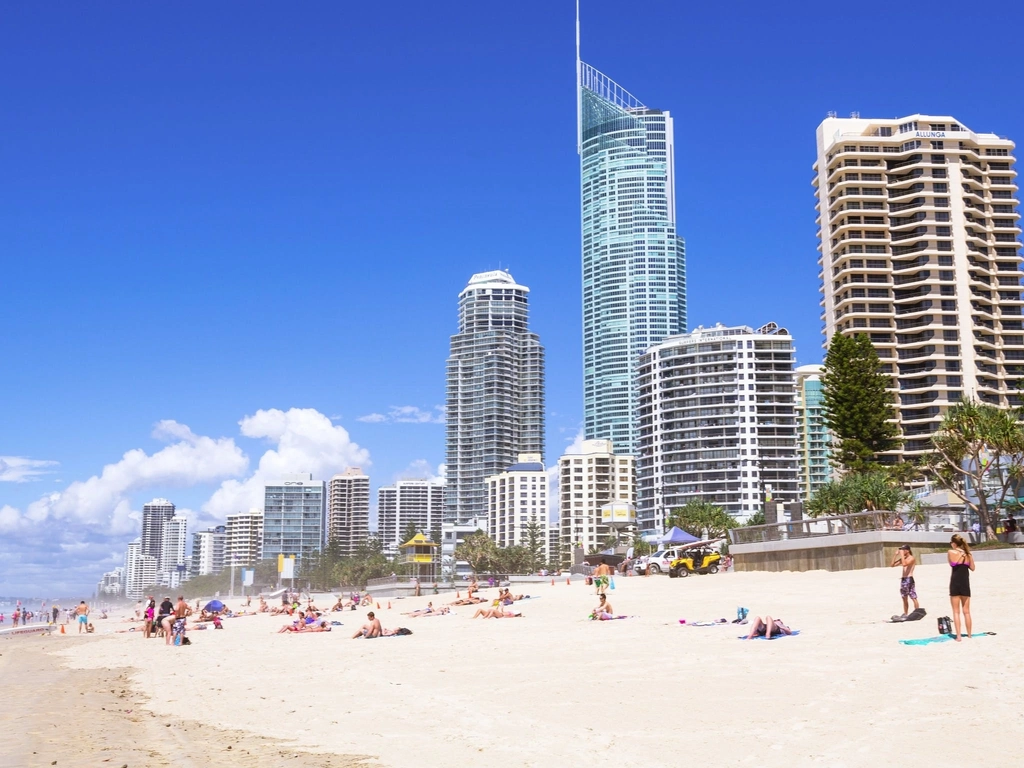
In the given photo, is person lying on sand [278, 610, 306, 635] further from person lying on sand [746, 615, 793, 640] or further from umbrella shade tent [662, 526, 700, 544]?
umbrella shade tent [662, 526, 700, 544]

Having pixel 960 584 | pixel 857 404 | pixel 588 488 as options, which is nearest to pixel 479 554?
pixel 588 488

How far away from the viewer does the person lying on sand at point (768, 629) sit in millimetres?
17516

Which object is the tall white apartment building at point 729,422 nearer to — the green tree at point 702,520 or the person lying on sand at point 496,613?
the green tree at point 702,520

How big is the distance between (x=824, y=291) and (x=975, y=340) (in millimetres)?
18194

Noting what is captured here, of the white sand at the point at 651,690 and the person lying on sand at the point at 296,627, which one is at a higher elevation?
the white sand at the point at 651,690

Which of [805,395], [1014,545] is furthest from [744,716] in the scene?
[805,395]

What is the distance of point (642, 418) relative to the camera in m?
174

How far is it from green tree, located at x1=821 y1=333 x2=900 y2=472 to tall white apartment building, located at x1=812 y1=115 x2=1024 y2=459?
146 feet

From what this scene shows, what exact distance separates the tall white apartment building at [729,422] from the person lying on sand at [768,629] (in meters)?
140

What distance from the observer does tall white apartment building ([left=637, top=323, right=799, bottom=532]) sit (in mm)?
157125

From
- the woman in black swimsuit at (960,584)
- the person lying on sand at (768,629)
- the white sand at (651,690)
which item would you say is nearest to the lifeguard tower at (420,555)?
the white sand at (651,690)

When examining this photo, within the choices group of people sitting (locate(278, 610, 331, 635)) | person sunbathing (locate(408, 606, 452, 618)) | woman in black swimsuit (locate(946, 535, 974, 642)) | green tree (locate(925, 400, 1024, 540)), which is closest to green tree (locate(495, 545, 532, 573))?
green tree (locate(925, 400, 1024, 540))

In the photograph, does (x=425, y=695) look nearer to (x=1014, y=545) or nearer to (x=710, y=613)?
(x=710, y=613)

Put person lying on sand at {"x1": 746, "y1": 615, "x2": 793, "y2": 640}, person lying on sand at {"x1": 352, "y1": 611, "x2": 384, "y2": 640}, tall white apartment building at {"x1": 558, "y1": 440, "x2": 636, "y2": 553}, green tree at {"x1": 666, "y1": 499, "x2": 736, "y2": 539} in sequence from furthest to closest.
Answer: tall white apartment building at {"x1": 558, "y1": 440, "x2": 636, "y2": 553}
green tree at {"x1": 666, "y1": 499, "x2": 736, "y2": 539}
person lying on sand at {"x1": 352, "y1": 611, "x2": 384, "y2": 640}
person lying on sand at {"x1": 746, "y1": 615, "x2": 793, "y2": 640}
